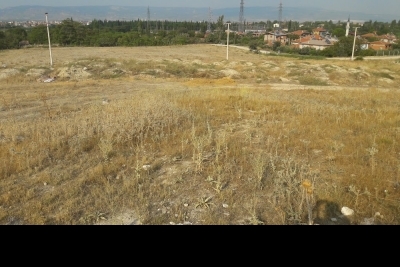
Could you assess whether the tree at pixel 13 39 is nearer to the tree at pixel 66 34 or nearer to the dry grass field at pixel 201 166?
the tree at pixel 66 34

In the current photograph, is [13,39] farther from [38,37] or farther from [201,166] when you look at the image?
[201,166]

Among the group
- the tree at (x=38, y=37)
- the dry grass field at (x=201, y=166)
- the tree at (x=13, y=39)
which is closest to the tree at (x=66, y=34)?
the tree at (x=38, y=37)

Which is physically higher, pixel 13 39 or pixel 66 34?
pixel 66 34

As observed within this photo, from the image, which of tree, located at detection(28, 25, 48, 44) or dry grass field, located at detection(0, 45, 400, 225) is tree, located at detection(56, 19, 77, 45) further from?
dry grass field, located at detection(0, 45, 400, 225)

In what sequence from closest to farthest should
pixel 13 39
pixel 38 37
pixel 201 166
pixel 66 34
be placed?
pixel 201 166
pixel 13 39
pixel 38 37
pixel 66 34

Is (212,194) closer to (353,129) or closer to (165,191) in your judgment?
(165,191)

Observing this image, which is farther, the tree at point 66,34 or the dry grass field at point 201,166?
the tree at point 66,34

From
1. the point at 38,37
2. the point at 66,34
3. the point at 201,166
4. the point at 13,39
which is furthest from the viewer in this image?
the point at 66,34

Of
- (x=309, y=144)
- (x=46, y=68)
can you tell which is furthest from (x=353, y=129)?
(x=46, y=68)

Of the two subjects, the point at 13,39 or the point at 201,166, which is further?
the point at 13,39

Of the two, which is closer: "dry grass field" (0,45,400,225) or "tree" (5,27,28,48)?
"dry grass field" (0,45,400,225)

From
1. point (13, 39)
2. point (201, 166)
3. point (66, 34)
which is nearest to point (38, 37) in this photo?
point (66, 34)

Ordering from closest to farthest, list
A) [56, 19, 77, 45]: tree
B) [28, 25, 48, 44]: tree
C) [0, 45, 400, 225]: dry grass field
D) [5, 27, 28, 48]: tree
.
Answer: [0, 45, 400, 225]: dry grass field → [5, 27, 28, 48]: tree → [28, 25, 48, 44]: tree → [56, 19, 77, 45]: tree

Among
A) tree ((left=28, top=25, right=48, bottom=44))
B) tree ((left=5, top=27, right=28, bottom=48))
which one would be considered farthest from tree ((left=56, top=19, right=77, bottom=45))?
tree ((left=5, top=27, right=28, bottom=48))
